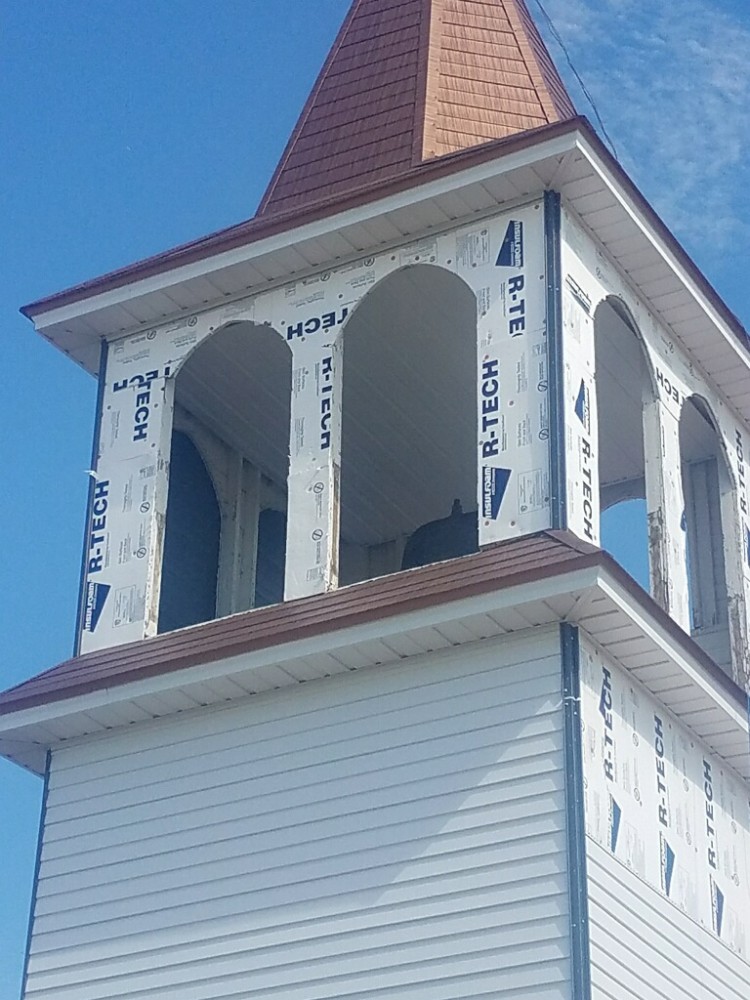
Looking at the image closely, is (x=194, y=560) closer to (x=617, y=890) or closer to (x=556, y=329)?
(x=556, y=329)

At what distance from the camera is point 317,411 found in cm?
1722

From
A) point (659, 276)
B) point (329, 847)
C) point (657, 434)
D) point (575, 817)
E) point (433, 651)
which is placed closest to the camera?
point (575, 817)

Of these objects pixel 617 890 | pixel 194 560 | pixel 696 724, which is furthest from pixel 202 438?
pixel 617 890

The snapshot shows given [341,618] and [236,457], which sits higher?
[236,457]

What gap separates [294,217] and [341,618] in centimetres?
386

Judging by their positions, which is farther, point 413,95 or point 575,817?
point 413,95

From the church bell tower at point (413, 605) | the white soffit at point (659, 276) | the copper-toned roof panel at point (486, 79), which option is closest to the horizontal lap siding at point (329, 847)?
the church bell tower at point (413, 605)

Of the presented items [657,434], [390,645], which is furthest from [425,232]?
[390,645]

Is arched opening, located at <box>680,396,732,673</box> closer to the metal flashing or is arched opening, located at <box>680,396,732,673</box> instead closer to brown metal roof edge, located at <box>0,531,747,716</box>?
brown metal roof edge, located at <box>0,531,747,716</box>

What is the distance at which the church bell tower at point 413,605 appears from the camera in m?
14.7

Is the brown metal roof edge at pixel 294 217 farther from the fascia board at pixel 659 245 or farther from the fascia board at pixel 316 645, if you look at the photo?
the fascia board at pixel 316 645

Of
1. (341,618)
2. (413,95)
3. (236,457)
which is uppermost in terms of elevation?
(413,95)

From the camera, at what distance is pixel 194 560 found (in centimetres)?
1936

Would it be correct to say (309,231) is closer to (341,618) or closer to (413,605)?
(341,618)
